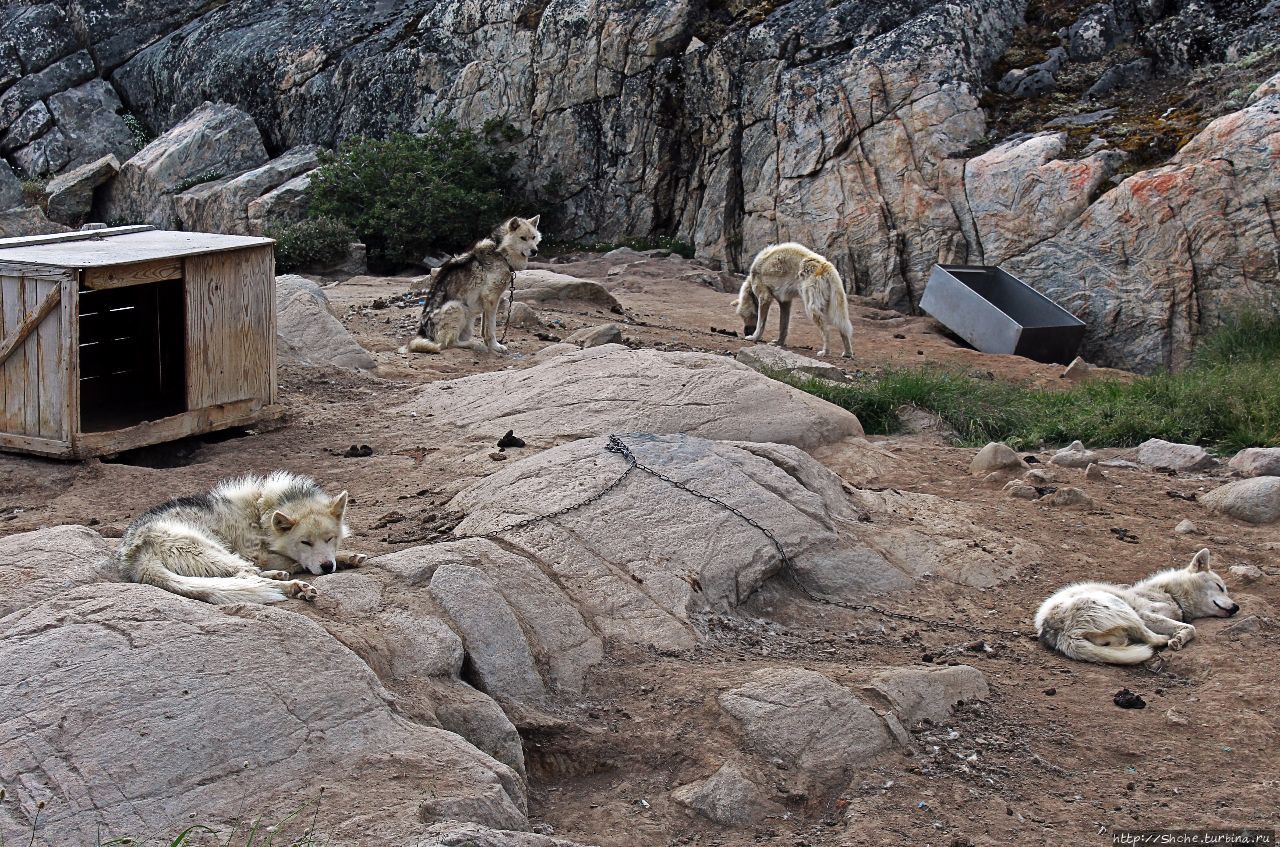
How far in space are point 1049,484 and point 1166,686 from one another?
295 centimetres

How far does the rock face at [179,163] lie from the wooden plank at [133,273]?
14.6 m

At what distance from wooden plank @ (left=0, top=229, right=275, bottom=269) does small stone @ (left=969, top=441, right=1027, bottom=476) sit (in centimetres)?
553

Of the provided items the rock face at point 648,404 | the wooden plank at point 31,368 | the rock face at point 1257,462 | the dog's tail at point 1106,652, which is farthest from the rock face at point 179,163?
the dog's tail at point 1106,652

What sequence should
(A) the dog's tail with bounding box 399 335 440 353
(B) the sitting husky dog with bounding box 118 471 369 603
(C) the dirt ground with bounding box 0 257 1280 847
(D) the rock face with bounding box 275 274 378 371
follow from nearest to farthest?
(C) the dirt ground with bounding box 0 257 1280 847 < (B) the sitting husky dog with bounding box 118 471 369 603 < (D) the rock face with bounding box 275 274 378 371 < (A) the dog's tail with bounding box 399 335 440 353

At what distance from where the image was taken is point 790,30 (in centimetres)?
1894

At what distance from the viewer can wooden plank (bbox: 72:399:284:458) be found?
8.30m

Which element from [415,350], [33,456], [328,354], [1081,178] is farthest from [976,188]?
[33,456]

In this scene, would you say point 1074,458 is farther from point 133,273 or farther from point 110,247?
point 110,247

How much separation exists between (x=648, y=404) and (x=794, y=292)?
5.79 metres

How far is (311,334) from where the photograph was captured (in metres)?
11.9

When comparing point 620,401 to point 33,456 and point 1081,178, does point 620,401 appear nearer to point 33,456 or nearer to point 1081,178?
point 33,456

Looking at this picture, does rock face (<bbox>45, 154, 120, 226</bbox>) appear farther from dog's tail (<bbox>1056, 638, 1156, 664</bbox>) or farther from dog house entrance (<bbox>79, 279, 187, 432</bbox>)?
dog's tail (<bbox>1056, 638, 1156, 664</bbox>)

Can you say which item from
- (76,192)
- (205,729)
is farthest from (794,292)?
(76,192)

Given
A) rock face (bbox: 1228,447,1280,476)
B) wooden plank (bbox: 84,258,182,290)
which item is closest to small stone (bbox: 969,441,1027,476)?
rock face (bbox: 1228,447,1280,476)
